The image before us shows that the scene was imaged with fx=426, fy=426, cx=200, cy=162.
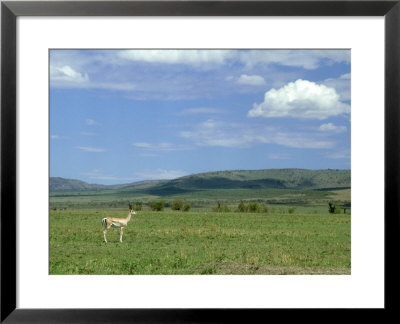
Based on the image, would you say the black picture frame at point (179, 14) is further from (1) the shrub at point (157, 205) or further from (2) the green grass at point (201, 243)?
(1) the shrub at point (157, 205)

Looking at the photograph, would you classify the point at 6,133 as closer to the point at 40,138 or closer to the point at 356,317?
the point at 40,138

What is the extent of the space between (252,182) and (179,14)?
12.6 meters

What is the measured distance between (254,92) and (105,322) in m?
12.6

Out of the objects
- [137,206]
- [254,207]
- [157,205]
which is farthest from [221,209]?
[137,206]

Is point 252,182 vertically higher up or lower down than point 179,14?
lower down

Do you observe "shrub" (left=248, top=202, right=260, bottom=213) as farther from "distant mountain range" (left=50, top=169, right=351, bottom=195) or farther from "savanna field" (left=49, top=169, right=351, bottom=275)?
"distant mountain range" (left=50, top=169, right=351, bottom=195)

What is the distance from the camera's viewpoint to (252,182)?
14.5 m

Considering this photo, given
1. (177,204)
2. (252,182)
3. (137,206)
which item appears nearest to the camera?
(137,206)

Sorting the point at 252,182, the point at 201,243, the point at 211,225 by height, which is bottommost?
the point at 201,243

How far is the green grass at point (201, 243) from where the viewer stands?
6.76 m

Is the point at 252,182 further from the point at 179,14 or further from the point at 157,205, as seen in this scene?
the point at 179,14

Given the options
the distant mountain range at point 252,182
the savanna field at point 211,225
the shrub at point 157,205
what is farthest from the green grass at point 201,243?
the distant mountain range at point 252,182

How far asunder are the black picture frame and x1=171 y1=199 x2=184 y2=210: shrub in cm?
1123

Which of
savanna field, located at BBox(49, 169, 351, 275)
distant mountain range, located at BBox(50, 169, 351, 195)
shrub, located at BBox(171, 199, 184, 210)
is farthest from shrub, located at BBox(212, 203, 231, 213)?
distant mountain range, located at BBox(50, 169, 351, 195)
